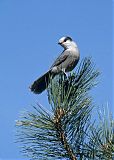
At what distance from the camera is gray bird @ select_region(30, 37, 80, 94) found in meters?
2.97

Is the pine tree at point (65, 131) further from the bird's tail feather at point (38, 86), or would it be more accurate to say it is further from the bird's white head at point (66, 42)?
the bird's white head at point (66, 42)

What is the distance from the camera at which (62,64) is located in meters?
3.36

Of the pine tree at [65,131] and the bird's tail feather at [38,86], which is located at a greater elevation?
the bird's tail feather at [38,86]

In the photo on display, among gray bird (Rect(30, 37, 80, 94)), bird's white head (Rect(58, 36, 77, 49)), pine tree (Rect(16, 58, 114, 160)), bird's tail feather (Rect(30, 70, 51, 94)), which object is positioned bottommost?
pine tree (Rect(16, 58, 114, 160))

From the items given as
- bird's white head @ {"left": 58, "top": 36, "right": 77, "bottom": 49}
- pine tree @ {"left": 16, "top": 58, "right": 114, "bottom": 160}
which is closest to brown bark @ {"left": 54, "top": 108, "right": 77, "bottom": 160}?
pine tree @ {"left": 16, "top": 58, "right": 114, "bottom": 160}

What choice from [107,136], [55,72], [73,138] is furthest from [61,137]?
[55,72]

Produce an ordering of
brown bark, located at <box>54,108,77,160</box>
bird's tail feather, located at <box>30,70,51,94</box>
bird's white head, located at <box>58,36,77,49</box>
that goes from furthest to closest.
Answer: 1. bird's white head, located at <box>58,36,77,49</box>
2. bird's tail feather, located at <box>30,70,51,94</box>
3. brown bark, located at <box>54,108,77,160</box>

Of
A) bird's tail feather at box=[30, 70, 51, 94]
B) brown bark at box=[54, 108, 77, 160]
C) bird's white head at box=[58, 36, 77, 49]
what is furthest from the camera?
bird's white head at box=[58, 36, 77, 49]

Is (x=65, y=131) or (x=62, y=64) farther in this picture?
(x=62, y=64)

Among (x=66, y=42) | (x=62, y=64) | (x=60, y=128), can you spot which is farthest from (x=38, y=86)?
(x=66, y=42)

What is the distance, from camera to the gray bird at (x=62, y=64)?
297 cm

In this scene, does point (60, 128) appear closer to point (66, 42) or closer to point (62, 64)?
point (62, 64)

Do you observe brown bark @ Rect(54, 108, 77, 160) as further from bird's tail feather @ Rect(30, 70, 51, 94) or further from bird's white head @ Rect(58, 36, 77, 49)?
bird's white head @ Rect(58, 36, 77, 49)

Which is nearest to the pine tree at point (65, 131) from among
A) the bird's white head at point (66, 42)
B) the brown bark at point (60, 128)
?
the brown bark at point (60, 128)
